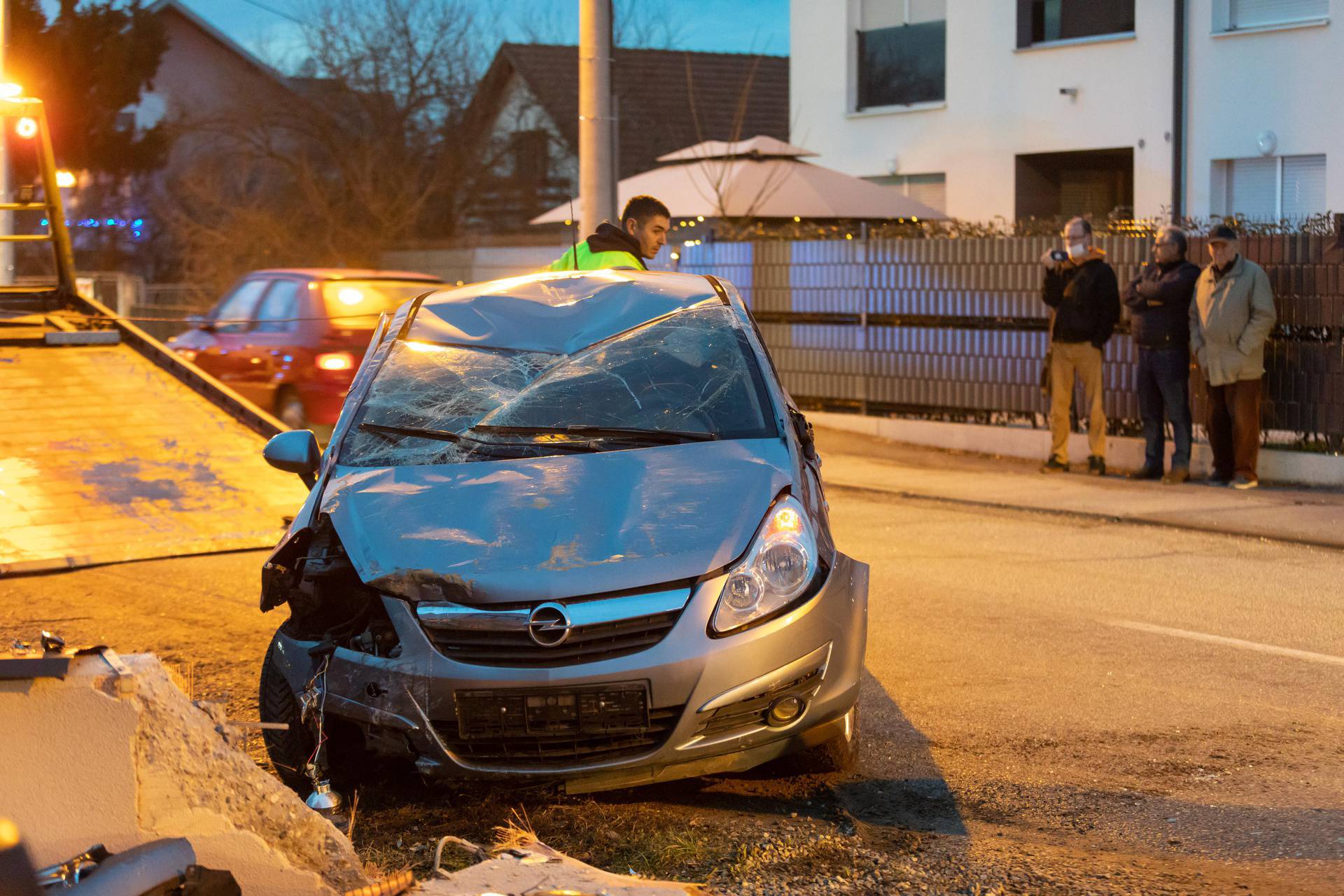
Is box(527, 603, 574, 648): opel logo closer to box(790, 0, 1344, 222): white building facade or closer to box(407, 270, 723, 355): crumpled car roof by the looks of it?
box(407, 270, 723, 355): crumpled car roof

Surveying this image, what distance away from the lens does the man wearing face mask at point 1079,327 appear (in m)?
13.0

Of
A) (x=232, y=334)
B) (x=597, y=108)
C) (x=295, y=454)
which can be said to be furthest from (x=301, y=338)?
(x=295, y=454)

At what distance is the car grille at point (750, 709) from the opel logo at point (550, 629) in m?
0.46

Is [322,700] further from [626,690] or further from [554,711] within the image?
[626,690]

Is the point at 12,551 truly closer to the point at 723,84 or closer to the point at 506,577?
the point at 506,577

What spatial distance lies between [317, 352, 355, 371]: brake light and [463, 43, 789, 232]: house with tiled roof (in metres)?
23.2

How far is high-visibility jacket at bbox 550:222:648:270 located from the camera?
8.19m

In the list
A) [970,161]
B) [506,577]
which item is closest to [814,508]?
[506,577]

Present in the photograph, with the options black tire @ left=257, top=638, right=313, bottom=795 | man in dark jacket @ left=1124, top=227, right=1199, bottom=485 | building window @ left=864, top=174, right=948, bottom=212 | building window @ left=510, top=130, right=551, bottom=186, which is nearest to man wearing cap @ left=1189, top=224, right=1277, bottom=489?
man in dark jacket @ left=1124, top=227, right=1199, bottom=485

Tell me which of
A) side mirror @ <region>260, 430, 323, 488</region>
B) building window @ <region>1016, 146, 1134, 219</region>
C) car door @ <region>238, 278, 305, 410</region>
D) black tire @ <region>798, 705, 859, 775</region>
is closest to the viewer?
black tire @ <region>798, 705, 859, 775</region>

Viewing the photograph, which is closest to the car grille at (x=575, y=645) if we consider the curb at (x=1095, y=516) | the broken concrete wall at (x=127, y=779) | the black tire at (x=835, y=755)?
the black tire at (x=835, y=755)

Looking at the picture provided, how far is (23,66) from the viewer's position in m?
33.3

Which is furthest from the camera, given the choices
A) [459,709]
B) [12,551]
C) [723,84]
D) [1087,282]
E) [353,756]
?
[723,84]

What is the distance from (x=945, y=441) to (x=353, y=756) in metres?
11.3
